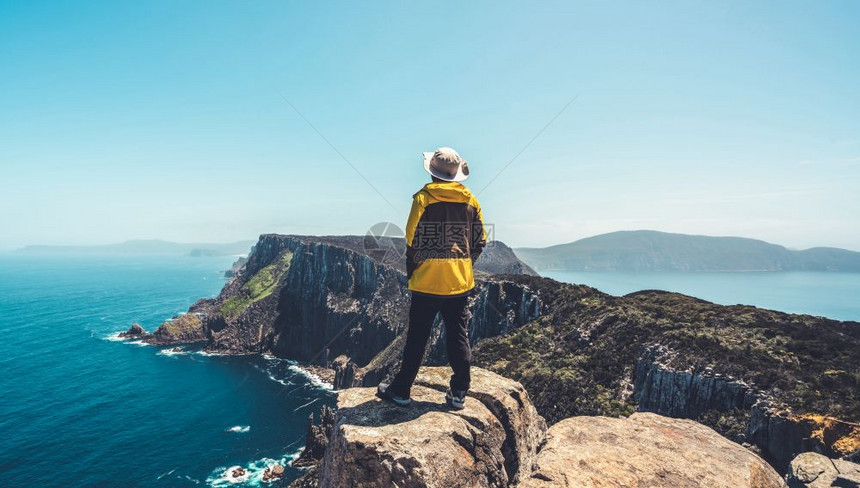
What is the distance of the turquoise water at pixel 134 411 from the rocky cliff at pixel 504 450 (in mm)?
51869

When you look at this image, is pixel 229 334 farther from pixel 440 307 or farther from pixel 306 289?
pixel 440 307

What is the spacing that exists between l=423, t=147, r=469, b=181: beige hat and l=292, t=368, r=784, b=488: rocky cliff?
4.93 metres

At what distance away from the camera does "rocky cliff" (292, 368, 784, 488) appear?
19.9 feet

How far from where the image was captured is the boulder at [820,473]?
10341 mm

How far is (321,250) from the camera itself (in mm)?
111938

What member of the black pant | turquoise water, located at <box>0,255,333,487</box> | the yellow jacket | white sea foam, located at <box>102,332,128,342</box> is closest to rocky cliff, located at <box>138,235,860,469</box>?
turquoise water, located at <box>0,255,333,487</box>

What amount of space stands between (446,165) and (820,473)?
1461 cm

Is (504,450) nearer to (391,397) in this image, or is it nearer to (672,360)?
(391,397)

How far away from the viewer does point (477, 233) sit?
8281 millimetres

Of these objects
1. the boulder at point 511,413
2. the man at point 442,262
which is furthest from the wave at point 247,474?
the man at point 442,262

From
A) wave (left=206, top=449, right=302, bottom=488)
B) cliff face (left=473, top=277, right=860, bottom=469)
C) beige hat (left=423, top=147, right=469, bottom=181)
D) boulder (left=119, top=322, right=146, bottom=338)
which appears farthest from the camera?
boulder (left=119, top=322, right=146, bottom=338)

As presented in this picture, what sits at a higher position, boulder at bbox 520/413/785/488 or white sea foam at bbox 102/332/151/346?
boulder at bbox 520/413/785/488

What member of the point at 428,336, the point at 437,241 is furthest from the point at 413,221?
the point at 428,336

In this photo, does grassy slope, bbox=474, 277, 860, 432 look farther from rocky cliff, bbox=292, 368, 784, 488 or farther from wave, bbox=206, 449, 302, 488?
wave, bbox=206, 449, 302, 488
